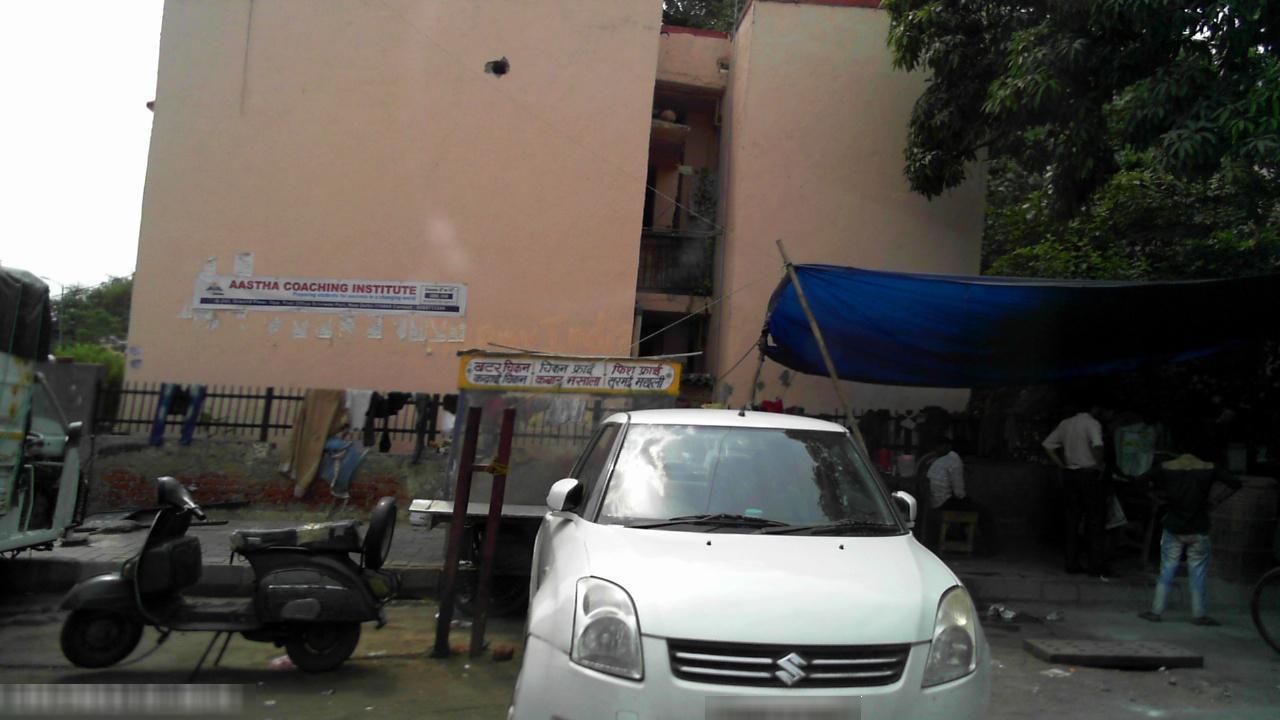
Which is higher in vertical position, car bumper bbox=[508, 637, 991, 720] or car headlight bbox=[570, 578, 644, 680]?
car headlight bbox=[570, 578, 644, 680]

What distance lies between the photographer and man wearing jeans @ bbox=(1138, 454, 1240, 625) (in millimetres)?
7051

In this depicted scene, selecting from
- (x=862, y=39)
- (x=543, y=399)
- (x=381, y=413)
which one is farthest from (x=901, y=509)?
(x=862, y=39)

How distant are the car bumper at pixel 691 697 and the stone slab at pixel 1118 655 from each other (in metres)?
3.42

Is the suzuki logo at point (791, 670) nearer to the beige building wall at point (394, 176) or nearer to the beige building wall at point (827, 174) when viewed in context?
the beige building wall at point (827, 174)

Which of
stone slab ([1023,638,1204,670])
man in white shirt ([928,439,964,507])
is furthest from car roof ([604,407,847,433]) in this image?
man in white shirt ([928,439,964,507])

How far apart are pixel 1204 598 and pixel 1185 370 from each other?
13.8 ft

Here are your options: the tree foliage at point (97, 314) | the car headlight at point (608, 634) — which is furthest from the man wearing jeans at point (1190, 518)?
the tree foliage at point (97, 314)

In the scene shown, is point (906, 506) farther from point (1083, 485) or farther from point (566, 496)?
point (1083, 485)

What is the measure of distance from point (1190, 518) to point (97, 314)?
82.4ft

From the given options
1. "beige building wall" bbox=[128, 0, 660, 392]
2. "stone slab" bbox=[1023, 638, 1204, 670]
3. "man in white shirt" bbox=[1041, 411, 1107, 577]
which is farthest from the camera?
"beige building wall" bbox=[128, 0, 660, 392]

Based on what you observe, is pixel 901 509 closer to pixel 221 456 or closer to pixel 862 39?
pixel 221 456

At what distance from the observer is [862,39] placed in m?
12.3

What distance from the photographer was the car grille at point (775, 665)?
9.82 feet

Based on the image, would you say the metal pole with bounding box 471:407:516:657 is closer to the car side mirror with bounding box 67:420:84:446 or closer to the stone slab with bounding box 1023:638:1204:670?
the car side mirror with bounding box 67:420:84:446
